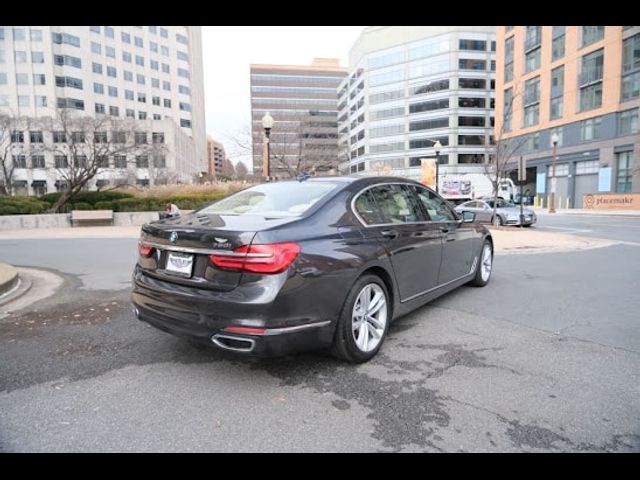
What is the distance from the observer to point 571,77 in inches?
1658

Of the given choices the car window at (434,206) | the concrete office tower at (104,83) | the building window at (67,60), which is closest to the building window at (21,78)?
the concrete office tower at (104,83)

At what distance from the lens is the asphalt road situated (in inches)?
99.5

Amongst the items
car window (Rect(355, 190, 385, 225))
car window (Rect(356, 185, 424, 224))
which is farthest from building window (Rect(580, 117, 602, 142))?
car window (Rect(355, 190, 385, 225))

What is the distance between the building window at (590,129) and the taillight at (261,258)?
46302 millimetres

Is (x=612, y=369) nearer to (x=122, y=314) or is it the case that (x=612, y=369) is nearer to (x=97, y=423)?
(x=97, y=423)

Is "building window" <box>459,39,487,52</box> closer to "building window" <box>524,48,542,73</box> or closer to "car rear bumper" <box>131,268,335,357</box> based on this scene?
"building window" <box>524,48,542,73</box>

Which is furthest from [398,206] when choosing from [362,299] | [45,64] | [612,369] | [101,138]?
[45,64]

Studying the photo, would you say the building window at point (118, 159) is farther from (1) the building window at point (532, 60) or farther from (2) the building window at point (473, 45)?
(2) the building window at point (473, 45)

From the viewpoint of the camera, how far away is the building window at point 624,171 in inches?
1452

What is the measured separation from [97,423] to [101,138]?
35.2 m

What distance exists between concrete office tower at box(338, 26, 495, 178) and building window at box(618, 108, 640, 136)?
1198 inches
